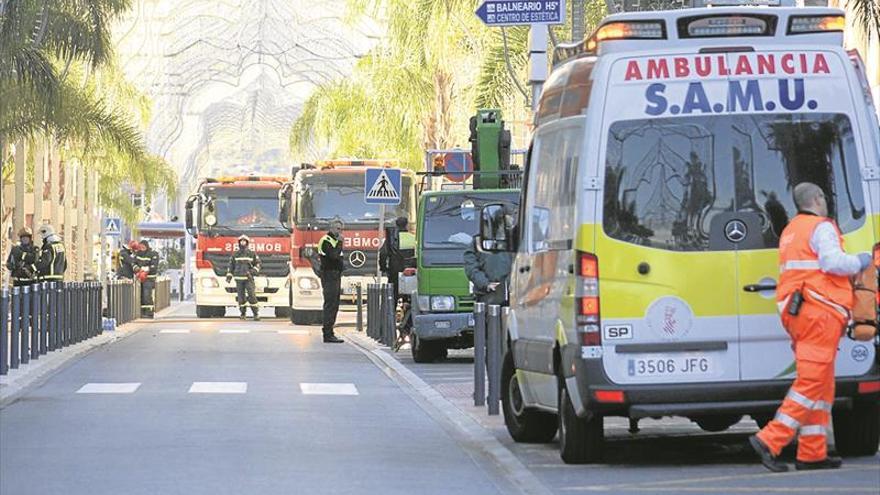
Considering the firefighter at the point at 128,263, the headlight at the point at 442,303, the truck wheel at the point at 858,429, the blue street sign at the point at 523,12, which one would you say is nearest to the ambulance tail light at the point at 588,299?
the truck wheel at the point at 858,429

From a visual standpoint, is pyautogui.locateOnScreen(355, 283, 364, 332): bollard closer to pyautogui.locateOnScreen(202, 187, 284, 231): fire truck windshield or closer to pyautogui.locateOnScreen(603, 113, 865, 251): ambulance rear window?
pyautogui.locateOnScreen(202, 187, 284, 231): fire truck windshield

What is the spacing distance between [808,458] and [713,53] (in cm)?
252

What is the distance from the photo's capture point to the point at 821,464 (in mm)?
13031

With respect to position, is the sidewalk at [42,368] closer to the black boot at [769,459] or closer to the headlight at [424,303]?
the headlight at [424,303]

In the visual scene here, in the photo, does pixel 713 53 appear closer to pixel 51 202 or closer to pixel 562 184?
pixel 562 184

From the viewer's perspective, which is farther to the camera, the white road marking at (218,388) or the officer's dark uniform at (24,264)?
the officer's dark uniform at (24,264)

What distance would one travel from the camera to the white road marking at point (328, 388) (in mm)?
22156

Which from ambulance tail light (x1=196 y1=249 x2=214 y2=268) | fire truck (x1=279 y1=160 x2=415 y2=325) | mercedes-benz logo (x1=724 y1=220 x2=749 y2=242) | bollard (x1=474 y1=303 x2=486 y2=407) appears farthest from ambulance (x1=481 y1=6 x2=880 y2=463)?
ambulance tail light (x1=196 y1=249 x2=214 y2=268)

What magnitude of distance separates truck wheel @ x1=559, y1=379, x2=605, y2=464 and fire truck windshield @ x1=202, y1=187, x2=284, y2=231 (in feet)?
127

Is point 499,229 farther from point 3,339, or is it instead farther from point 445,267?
point 445,267

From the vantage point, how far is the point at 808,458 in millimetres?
12992

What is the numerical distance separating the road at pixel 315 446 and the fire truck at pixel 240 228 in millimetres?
26404

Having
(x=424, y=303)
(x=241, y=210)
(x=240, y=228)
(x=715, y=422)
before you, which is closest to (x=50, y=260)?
(x=424, y=303)

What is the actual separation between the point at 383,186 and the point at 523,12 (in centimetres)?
1568
